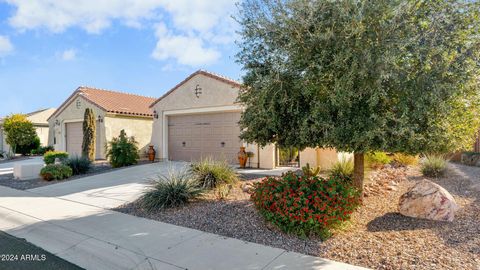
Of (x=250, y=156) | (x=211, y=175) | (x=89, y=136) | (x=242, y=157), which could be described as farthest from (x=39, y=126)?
(x=211, y=175)

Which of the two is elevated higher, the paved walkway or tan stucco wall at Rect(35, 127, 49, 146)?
tan stucco wall at Rect(35, 127, 49, 146)

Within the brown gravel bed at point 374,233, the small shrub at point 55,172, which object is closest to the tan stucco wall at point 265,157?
the brown gravel bed at point 374,233

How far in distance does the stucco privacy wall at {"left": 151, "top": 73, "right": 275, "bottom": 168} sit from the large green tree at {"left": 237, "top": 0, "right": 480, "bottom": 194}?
6481 mm

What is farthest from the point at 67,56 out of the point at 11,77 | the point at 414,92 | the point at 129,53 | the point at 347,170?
the point at 414,92

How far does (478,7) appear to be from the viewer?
14.1 feet

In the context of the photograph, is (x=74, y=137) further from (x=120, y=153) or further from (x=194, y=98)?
(x=194, y=98)

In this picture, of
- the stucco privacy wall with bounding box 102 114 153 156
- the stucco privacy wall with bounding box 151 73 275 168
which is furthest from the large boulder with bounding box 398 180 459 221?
the stucco privacy wall with bounding box 102 114 153 156

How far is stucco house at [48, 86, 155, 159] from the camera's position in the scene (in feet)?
55.7

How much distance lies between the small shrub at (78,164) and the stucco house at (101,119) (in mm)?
4440

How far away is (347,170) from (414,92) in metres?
3.81

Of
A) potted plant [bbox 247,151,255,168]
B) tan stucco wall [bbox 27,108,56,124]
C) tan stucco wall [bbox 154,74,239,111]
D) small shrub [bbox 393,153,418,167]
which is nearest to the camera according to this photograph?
small shrub [bbox 393,153,418,167]

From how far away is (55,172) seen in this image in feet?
34.7

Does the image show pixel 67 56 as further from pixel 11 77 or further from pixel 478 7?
pixel 478 7

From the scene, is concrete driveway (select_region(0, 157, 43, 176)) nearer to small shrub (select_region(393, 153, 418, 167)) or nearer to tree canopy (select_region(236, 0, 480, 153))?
tree canopy (select_region(236, 0, 480, 153))
